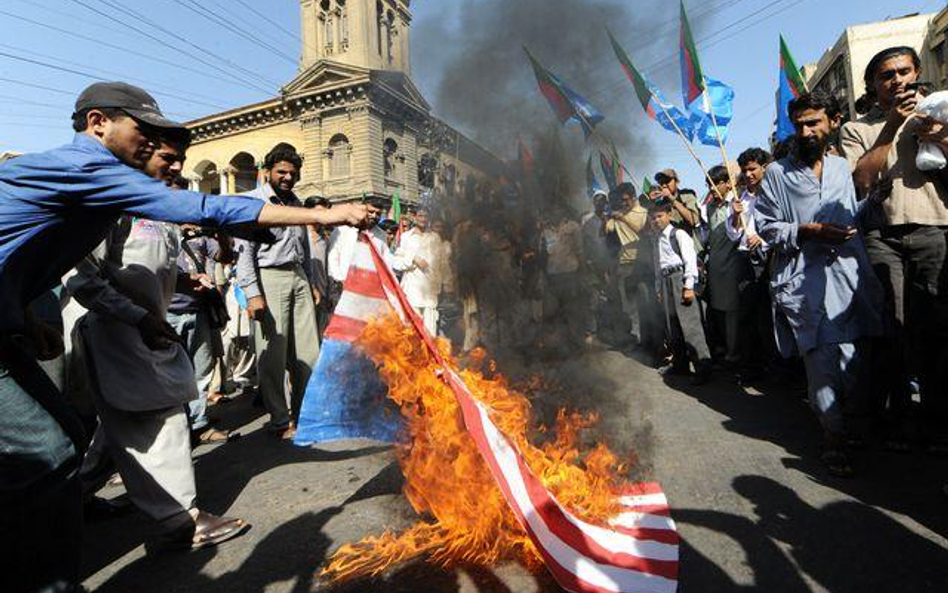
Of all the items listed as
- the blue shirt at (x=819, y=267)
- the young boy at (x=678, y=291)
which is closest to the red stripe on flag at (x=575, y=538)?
the blue shirt at (x=819, y=267)

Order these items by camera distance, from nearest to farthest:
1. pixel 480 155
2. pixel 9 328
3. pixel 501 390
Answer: pixel 9 328 → pixel 501 390 → pixel 480 155

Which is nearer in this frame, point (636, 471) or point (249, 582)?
point (249, 582)

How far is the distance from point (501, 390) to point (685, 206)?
480 cm

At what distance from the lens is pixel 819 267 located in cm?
358

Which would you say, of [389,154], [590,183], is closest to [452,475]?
[590,183]

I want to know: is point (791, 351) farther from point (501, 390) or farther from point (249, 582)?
point (249, 582)

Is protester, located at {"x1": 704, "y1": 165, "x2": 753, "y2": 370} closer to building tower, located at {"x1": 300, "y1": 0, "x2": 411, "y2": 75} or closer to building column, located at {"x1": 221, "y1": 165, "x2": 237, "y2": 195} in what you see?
building tower, located at {"x1": 300, "y1": 0, "x2": 411, "y2": 75}

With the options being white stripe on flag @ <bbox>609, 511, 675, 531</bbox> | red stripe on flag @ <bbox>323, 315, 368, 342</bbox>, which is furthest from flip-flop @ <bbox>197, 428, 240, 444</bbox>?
white stripe on flag @ <bbox>609, 511, 675, 531</bbox>

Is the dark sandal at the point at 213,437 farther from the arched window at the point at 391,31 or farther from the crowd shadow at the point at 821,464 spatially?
the arched window at the point at 391,31

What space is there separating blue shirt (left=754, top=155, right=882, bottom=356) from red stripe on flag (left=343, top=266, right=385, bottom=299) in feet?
8.97

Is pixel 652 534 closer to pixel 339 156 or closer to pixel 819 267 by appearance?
pixel 819 267

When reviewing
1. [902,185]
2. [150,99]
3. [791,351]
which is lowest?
[791,351]

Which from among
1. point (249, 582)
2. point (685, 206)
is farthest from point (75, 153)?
point (685, 206)

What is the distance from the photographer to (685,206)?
6766 mm
